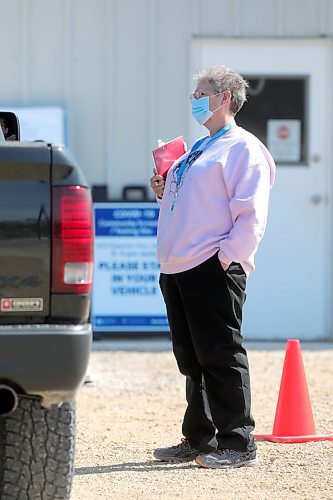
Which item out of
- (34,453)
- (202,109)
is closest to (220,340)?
(202,109)

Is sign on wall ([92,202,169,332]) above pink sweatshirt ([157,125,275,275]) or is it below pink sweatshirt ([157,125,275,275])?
below

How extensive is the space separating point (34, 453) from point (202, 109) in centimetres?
203

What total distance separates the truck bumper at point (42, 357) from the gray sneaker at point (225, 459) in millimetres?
1644

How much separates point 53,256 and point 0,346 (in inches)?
14.0

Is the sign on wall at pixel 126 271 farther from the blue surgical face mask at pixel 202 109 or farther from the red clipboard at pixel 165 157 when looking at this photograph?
the blue surgical face mask at pixel 202 109

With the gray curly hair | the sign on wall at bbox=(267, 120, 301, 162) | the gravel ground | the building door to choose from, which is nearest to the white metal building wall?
the building door

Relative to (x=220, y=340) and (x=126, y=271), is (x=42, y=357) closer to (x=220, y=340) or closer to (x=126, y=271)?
(x=220, y=340)

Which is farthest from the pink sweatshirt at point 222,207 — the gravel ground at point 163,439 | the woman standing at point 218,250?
the gravel ground at point 163,439

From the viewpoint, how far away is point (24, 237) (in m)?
4.06

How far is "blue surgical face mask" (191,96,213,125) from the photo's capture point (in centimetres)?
568

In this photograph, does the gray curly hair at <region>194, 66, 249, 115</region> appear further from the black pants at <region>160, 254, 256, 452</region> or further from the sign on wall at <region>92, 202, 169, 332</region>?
the sign on wall at <region>92, 202, 169, 332</region>

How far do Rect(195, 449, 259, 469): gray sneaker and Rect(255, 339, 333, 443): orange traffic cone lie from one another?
70cm

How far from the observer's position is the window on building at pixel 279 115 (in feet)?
33.5

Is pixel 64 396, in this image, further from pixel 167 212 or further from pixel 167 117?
pixel 167 117
